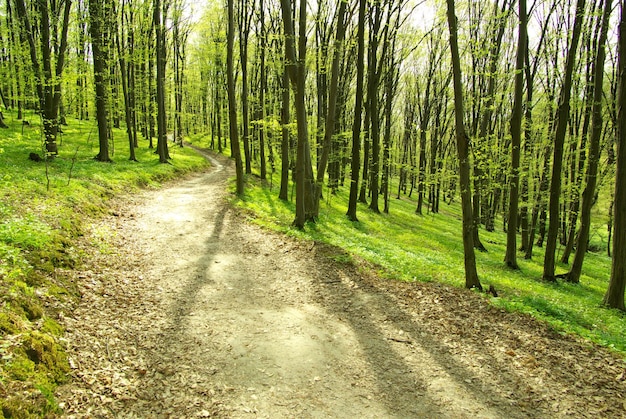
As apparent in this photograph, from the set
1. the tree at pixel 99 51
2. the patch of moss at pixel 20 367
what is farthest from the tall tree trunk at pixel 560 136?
the tree at pixel 99 51

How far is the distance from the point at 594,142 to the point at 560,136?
1.24m

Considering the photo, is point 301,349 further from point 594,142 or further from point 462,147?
point 594,142

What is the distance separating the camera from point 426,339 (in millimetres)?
6090

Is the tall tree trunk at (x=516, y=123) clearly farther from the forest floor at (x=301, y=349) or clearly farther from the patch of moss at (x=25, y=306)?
the patch of moss at (x=25, y=306)

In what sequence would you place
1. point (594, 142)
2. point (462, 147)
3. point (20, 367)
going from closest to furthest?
point (20, 367)
point (462, 147)
point (594, 142)

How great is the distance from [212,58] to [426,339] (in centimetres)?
3183

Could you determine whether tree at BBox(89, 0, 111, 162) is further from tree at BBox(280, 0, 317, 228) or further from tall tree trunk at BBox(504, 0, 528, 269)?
tall tree trunk at BBox(504, 0, 528, 269)

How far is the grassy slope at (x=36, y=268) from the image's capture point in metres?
3.66

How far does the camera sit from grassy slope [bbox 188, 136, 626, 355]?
24.7 ft

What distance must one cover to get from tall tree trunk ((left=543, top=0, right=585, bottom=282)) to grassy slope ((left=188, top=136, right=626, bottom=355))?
49.1 inches

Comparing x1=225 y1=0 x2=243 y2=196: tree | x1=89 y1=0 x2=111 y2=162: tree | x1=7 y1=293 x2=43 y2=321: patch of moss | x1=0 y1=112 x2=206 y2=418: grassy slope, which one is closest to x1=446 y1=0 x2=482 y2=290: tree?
x1=0 y1=112 x2=206 y2=418: grassy slope

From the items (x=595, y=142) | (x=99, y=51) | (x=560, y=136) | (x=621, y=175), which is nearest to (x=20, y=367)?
(x=621, y=175)

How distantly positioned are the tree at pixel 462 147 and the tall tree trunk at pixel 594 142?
6.39 meters

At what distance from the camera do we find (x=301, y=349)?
5512 millimetres
